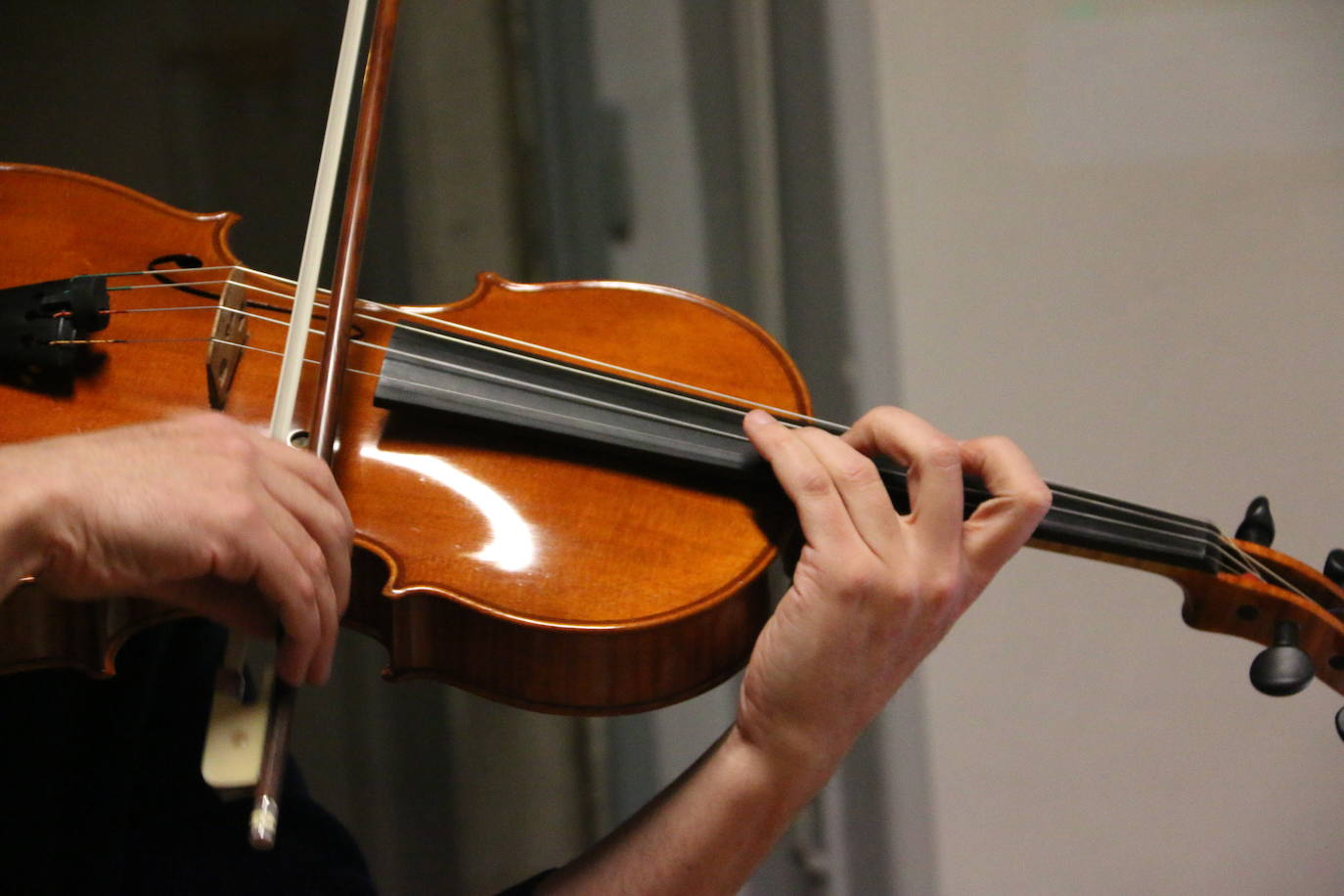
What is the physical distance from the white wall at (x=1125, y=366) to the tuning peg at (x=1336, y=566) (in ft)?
0.61

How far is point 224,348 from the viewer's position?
0.69m

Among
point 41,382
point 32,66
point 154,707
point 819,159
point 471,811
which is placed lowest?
point 471,811

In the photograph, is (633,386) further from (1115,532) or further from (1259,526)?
(1259,526)

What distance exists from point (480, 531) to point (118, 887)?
420 millimetres

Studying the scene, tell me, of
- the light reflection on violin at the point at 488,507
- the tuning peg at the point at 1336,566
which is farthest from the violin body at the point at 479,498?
the tuning peg at the point at 1336,566

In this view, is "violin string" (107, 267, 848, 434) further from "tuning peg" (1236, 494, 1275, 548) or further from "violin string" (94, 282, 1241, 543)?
"tuning peg" (1236, 494, 1275, 548)

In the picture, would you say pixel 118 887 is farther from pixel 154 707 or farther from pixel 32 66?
pixel 32 66

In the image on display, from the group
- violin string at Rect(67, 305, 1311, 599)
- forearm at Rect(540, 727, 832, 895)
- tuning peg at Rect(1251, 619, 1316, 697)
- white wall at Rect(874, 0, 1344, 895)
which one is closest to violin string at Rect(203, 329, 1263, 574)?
violin string at Rect(67, 305, 1311, 599)

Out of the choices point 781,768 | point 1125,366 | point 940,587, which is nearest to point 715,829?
point 781,768

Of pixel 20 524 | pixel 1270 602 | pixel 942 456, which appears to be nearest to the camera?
pixel 20 524

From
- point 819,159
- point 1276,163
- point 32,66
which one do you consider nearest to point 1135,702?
point 1276,163

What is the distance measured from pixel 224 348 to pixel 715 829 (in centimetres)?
46

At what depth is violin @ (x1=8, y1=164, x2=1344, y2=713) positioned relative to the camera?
63cm

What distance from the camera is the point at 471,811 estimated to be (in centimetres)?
152
